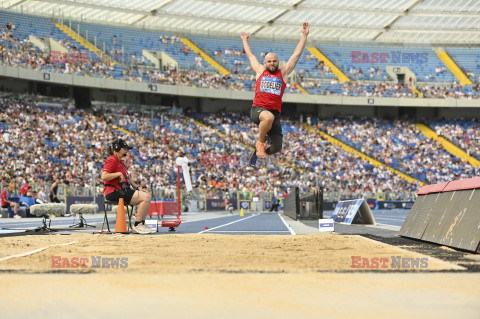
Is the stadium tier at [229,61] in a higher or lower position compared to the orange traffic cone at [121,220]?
higher

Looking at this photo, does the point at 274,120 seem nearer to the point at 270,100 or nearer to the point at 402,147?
the point at 270,100

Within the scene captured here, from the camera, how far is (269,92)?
770 cm

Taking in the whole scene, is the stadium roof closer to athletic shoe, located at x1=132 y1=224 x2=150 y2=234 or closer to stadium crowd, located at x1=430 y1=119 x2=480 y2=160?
stadium crowd, located at x1=430 y1=119 x2=480 y2=160

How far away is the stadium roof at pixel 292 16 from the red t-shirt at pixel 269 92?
42.2m

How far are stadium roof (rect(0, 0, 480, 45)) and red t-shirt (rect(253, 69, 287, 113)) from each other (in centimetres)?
4218

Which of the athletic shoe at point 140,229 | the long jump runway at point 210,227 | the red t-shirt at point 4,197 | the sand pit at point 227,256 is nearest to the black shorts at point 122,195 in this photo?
the athletic shoe at point 140,229

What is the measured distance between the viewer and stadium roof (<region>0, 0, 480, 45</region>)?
160 ft

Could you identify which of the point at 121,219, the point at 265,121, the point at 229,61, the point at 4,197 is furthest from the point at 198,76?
the point at 265,121

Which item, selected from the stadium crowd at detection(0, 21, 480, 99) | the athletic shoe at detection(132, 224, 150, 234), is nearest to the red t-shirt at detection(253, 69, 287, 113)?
the athletic shoe at detection(132, 224, 150, 234)

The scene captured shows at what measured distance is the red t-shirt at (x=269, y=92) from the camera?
764cm

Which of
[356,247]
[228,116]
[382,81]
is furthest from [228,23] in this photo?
[356,247]

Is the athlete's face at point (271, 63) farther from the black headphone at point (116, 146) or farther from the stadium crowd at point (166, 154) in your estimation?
the stadium crowd at point (166, 154)
